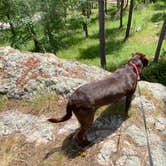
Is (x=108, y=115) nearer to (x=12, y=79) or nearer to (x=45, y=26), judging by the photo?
(x=12, y=79)

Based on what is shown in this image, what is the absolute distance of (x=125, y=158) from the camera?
4.46 meters

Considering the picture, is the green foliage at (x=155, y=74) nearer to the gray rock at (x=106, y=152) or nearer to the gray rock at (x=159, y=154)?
the gray rock at (x=159, y=154)

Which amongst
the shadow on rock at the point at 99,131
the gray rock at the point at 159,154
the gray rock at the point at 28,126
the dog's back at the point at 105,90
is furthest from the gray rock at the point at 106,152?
the gray rock at the point at 28,126

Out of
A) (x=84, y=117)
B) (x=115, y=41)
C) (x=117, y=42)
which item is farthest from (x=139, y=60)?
(x=115, y=41)

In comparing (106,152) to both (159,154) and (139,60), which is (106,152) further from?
(139,60)

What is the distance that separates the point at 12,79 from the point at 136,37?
16.2 m

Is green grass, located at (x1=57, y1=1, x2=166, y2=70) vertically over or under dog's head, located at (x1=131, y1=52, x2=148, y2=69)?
under

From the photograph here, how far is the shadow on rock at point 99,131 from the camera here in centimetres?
468

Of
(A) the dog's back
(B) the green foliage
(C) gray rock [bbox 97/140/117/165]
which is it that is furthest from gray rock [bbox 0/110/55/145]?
(B) the green foliage

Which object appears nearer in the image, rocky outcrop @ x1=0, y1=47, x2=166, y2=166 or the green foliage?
rocky outcrop @ x1=0, y1=47, x2=166, y2=166

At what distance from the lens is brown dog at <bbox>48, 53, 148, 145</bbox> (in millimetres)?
4285

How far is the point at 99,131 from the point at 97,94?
2.82 feet

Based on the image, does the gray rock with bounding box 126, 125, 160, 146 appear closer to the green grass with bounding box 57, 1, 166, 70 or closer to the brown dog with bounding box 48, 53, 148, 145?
the brown dog with bounding box 48, 53, 148, 145

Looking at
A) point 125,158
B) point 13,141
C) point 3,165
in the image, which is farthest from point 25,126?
point 125,158
